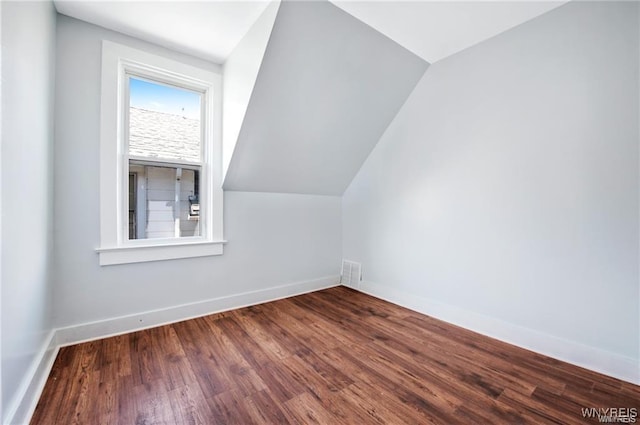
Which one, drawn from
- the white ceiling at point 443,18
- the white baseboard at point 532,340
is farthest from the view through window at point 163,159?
the white baseboard at point 532,340

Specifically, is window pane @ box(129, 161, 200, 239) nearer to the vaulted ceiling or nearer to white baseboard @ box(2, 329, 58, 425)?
the vaulted ceiling

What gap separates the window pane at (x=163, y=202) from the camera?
2.48 m

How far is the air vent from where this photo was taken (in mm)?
3623

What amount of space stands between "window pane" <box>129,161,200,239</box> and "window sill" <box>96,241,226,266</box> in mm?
186

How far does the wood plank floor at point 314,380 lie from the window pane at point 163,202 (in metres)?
0.91

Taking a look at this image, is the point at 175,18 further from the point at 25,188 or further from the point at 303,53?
the point at 25,188

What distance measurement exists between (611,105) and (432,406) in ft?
7.35

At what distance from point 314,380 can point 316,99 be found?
2.31 metres

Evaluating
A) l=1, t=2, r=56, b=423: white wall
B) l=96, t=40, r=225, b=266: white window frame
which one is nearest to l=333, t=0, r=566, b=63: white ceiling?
l=96, t=40, r=225, b=266: white window frame

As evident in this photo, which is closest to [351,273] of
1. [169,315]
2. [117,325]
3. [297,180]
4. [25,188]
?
[297,180]

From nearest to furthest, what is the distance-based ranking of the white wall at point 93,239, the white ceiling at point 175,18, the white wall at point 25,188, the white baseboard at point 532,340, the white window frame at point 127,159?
1. the white wall at point 25,188
2. the white baseboard at point 532,340
3. the white ceiling at point 175,18
4. the white wall at point 93,239
5. the white window frame at point 127,159

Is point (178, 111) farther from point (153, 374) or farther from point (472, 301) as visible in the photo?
point (472, 301)

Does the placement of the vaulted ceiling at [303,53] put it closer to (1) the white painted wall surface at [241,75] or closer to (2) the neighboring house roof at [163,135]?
(1) the white painted wall surface at [241,75]

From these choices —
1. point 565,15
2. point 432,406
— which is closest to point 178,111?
point 432,406
